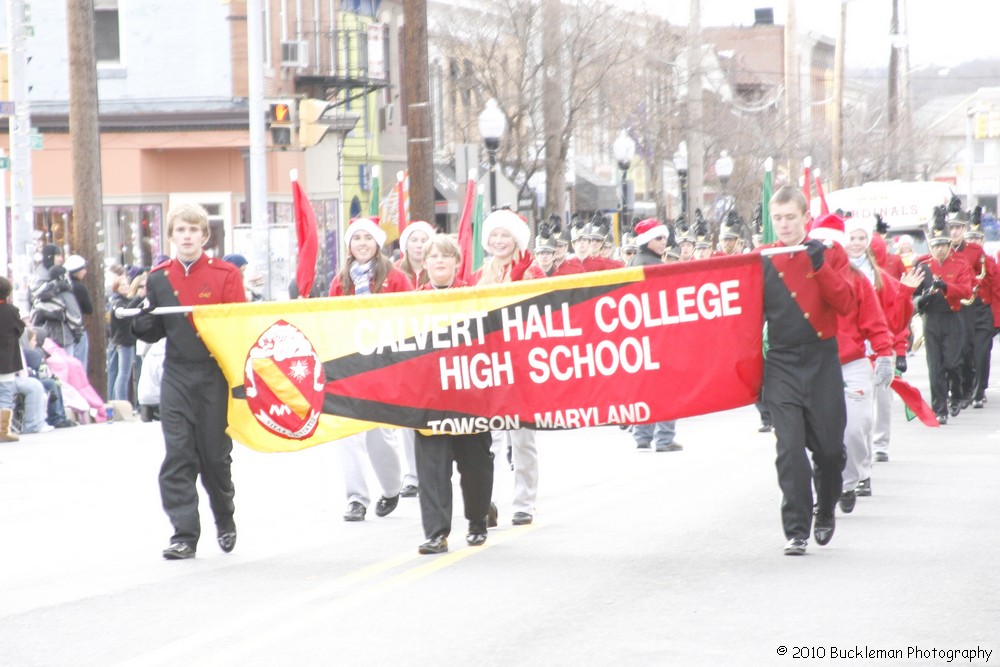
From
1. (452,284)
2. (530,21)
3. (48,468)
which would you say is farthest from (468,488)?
(530,21)

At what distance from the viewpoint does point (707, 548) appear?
31.2 ft

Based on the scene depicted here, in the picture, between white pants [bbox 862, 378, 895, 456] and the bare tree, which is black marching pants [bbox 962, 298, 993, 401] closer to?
white pants [bbox 862, 378, 895, 456]

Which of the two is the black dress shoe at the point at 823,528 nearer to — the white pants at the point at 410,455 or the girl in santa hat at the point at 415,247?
the white pants at the point at 410,455

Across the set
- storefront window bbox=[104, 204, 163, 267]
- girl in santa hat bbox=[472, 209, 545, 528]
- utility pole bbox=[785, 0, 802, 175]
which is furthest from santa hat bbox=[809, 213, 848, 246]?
utility pole bbox=[785, 0, 802, 175]

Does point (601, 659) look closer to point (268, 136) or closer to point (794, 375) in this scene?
point (794, 375)

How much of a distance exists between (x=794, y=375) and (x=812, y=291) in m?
0.45

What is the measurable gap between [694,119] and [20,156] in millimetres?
22662

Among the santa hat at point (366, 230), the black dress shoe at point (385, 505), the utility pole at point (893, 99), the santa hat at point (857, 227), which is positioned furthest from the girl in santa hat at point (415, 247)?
the utility pole at point (893, 99)

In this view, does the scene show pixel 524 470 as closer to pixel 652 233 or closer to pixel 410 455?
Result: pixel 410 455

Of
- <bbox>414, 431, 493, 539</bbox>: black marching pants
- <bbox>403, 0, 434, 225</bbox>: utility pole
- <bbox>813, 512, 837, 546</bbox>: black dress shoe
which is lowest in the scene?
<bbox>813, 512, 837, 546</bbox>: black dress shoe

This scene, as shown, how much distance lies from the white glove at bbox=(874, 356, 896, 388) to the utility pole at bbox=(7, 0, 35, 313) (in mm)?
11846

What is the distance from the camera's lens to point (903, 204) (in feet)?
116

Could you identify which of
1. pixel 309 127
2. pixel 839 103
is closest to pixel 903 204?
pixel 839 103

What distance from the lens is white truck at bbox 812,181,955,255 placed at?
35.2 metres
